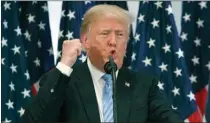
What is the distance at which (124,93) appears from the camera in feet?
6.82

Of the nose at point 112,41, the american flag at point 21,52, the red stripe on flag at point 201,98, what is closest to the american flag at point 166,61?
the red stripe on flag at point 201,98

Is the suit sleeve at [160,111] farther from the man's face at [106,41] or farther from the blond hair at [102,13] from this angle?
the blond hair at [102,13]

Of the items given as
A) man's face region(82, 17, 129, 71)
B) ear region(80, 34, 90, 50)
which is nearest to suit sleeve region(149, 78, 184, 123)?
man's face region(82, 17, 129, 71)

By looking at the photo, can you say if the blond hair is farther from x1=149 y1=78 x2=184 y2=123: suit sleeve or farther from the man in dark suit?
x1=149 y1=78 x2=184 y2=123: suit sleeve

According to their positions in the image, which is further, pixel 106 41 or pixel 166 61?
pixel 166 61

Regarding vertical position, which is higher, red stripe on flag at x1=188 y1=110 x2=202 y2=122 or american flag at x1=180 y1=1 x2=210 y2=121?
american flag at x1=180 y1=1 x2=210 y2=121

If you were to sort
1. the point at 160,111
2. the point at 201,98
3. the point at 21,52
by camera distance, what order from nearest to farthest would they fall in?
the point at 160,111 → the point at 21,52 → the point at 201,98

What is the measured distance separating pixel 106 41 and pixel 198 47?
154 cm

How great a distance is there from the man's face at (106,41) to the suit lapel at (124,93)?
0.32 ft

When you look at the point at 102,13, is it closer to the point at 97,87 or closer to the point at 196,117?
the point at 97,87

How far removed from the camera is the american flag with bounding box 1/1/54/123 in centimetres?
318

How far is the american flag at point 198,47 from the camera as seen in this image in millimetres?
3367

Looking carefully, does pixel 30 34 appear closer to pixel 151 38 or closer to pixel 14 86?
pixel 14 86

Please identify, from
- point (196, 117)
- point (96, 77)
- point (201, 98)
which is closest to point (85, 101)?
point (96, 77)
